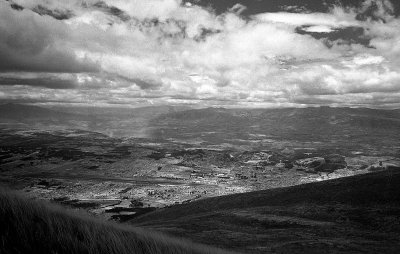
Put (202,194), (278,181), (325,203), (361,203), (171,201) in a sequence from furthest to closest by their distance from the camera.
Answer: (278,181) → (202,194) → (171,201) → (325,203) → (361,203)

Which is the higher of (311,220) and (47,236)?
(47,236)

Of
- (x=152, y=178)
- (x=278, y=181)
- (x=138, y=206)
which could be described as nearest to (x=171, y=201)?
(x=138, y=206)

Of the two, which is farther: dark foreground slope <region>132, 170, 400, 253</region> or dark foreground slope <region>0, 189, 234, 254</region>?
dark foreground slope <region>132, 170, 400, 253</region>

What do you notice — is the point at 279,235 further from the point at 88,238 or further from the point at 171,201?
the point at 171,201

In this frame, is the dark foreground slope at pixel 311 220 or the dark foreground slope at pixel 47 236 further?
the dark foreground slope at pixel 311 220

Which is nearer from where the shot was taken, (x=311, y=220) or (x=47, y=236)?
(x=47, y=236)


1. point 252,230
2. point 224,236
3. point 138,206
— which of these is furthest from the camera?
point 138,206

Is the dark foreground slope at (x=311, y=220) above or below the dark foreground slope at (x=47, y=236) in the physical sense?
below

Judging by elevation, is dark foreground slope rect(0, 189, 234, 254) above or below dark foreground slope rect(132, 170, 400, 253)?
above
